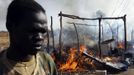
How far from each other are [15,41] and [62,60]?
20176 mm

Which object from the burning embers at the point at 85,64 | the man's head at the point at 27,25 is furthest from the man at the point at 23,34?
the burning embers at the point at 85,64

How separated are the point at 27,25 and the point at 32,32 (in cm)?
4

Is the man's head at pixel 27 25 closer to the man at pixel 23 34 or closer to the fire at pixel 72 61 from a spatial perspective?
the man at pixel 23 34

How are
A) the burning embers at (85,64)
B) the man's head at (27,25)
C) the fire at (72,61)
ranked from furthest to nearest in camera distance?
1. the burning embers at (85,64)
2. the fire at (72,61)
3. the man's head at (27,25)

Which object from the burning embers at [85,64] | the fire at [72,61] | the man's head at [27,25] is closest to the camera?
the man's head at [27,25]

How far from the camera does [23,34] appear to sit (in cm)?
164

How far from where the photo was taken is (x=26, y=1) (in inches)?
65.1

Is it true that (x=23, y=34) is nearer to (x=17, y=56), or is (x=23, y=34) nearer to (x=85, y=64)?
(x=17, y=56)

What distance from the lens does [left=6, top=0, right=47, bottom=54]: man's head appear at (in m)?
1.63

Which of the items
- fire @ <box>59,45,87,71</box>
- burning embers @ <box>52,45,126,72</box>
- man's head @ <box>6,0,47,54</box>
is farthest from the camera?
burning embers @ <box>52,45,126,72</box>

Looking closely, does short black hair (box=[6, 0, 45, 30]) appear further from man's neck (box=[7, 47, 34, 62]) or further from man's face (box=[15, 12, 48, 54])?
man's neck (box=[7, 47, 34, 62])

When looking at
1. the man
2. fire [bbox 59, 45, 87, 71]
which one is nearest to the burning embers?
fire [bbox 59, 45, 87, 71]

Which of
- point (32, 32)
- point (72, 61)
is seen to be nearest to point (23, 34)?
point (32, 32)

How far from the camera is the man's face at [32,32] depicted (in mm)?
1630
